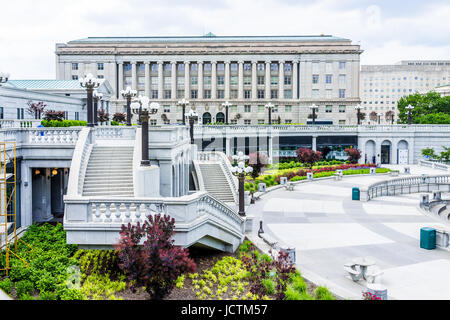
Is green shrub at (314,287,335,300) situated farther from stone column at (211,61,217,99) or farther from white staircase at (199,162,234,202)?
stone column at (211,61,217,99)

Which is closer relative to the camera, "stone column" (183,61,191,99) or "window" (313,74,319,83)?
"window" (313,74,319,83)

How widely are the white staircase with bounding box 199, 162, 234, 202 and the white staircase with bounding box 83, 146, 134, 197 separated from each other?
11.8 m

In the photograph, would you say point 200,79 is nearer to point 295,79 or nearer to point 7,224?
point 295,79

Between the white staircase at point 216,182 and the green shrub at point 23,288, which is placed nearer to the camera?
the green shrub at point 23,288

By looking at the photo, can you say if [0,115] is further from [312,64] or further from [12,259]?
[312,64]

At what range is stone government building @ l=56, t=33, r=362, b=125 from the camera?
92562 mm

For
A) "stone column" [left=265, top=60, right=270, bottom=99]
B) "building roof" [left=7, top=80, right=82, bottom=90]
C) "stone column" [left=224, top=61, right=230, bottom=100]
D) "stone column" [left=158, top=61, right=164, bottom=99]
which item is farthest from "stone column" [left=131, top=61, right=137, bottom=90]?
"building roof" [left=7, top=80, right=82, bottom=90]

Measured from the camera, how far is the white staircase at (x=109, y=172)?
55.5 ft

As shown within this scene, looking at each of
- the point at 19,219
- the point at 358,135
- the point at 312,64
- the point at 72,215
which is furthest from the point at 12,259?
the point at 312,64

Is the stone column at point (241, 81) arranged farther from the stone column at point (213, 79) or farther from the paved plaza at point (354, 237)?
the paved plaza at point (354, 237)

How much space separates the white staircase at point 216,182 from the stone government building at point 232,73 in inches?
2335

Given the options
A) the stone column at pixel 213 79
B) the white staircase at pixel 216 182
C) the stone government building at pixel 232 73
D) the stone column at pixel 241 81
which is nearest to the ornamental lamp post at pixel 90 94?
the white staircase at pixel 216 182

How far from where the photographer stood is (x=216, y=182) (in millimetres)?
32406

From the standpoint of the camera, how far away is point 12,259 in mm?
14258
